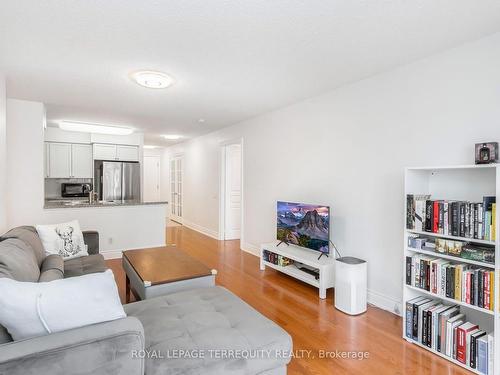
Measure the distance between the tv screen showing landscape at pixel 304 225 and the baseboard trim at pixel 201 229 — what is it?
2.73 meters

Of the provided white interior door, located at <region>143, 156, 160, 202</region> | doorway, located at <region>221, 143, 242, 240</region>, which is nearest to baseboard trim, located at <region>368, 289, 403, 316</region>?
doorway, located at <region>221, 143, 242, 240</region>

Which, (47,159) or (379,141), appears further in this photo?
(47,159)

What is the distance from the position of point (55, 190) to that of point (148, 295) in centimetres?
538

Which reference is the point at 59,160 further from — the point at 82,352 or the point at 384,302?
the point at 384,302

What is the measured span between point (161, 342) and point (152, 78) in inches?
95.6

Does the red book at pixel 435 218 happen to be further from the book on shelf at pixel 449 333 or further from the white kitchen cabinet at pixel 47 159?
the white kitchen cabinet at pixel 47 159

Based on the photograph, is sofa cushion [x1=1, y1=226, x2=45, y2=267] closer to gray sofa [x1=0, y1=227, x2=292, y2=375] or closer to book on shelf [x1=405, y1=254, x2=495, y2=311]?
gray sofa [x1=0, y1=227, x2=292, y2=375]

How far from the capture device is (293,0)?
1.79 metres

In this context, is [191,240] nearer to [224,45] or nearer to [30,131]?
[30,131]

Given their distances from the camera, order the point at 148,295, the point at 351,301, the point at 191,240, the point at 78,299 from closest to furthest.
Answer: the point at 78,299, the point at 148,295, the point at 351,301, the point at 191,240

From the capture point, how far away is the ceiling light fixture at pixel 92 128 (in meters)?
5.62

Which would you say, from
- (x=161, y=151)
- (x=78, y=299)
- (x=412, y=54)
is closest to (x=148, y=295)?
(x=78, y=299)

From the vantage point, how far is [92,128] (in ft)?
19.6

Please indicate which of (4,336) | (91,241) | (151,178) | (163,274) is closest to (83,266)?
(91,241)
